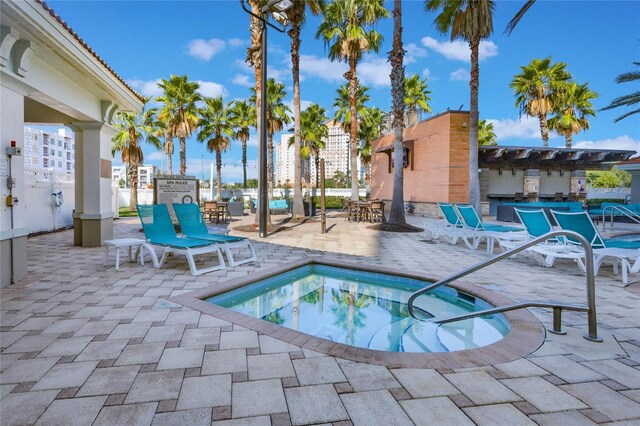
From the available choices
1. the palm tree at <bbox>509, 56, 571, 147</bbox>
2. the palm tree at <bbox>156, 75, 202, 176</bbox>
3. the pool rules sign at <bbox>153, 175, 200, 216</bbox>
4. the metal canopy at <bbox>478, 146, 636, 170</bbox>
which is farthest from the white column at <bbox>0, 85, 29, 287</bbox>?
the palm tree at <bbox>509, 56, 571, 147</bbox>

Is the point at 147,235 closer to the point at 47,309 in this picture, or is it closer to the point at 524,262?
the point at 47,309

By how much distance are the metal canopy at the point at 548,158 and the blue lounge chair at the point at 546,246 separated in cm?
1359

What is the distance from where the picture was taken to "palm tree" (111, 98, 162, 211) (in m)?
23.5

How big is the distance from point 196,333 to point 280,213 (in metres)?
16.6

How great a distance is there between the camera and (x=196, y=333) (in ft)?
10.6

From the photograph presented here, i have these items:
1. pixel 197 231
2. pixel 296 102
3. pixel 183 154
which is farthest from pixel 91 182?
pixel 183 154

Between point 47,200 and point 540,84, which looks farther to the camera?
point 540,84

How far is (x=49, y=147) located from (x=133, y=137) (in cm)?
9080

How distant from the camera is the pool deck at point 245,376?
78.5 inches

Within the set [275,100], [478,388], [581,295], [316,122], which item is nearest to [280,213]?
[275,100]

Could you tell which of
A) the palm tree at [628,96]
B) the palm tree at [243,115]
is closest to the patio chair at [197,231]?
the palm tree at [628,96]

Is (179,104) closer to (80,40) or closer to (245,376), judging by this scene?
(80,40)

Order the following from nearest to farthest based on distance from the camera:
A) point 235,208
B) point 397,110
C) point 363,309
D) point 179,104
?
point 363,309 → point 397,110 → point 235,208 → point 179,104

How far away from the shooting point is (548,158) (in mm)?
20578
